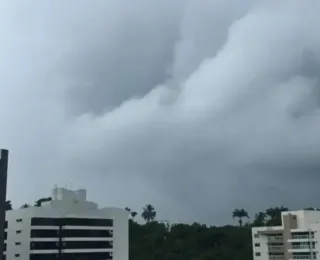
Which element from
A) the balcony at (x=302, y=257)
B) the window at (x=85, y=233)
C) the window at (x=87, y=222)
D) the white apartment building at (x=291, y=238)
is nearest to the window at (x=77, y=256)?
the window at (x=85, y=233)

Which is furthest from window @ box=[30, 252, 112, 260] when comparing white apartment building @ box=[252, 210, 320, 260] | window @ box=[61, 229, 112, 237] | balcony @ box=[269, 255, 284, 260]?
balcony @ box=[269, 255, 284, 260]

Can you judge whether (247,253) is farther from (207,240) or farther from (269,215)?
(269,215)

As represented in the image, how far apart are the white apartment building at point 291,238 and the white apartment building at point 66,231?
1828cm

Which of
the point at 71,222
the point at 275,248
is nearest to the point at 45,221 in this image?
the point at 71,222

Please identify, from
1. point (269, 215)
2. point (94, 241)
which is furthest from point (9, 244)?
point (269, 215)

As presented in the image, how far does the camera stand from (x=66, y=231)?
5844cm

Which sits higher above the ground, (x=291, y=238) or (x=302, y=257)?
(x=291, y=238)

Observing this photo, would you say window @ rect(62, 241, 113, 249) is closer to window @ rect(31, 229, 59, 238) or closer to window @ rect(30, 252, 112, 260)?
window @ rect(30, 252, 112, 260)

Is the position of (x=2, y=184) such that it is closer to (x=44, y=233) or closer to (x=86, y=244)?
(x=44, y=233)

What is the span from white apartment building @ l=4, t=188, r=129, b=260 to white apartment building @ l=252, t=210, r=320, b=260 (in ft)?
60.0

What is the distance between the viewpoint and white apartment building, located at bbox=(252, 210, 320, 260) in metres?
59.3

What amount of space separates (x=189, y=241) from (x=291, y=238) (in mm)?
24824

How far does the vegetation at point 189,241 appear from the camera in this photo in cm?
7800

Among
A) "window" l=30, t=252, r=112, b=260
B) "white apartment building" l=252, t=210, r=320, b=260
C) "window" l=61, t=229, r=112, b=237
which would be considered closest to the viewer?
"window" l=30, t=252, r=112, b=260
